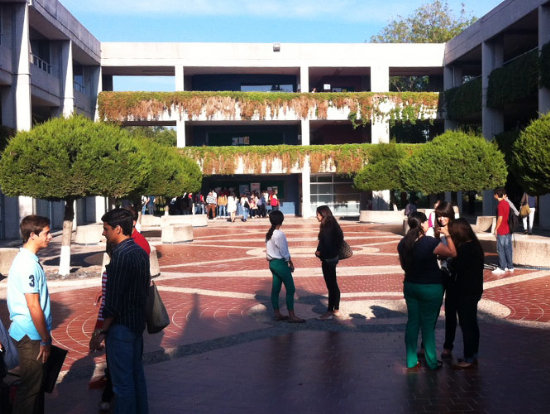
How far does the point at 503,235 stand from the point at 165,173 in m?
14.2

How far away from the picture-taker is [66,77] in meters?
29.0

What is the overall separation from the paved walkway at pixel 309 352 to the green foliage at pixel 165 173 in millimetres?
10075

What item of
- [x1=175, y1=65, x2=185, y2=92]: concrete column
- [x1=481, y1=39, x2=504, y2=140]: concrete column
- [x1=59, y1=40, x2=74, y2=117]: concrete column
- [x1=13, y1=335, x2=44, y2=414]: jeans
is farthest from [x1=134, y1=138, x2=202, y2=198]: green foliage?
[x1=13, y1=335, x2=44, y2=414]: jeans

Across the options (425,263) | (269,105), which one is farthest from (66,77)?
(425,263)

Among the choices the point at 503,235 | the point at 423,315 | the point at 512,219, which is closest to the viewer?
the point at 423,315

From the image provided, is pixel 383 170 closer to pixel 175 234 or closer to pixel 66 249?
pixel 175 234

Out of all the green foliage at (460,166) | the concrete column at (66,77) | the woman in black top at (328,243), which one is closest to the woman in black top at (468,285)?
the woman in black top at (328,243)

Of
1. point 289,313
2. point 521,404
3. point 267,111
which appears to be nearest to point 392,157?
point 267,111

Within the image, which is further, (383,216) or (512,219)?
(383,216)

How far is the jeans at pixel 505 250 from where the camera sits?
39.0 feet

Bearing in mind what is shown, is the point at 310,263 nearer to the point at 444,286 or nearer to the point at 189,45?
the point at 444,286

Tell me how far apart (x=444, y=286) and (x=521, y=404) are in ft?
4.73

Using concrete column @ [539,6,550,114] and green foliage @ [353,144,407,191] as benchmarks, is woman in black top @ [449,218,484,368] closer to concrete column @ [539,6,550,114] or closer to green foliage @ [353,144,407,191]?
concrete column @ [539,6,550,114]

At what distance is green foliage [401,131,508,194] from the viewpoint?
20.8 metres
